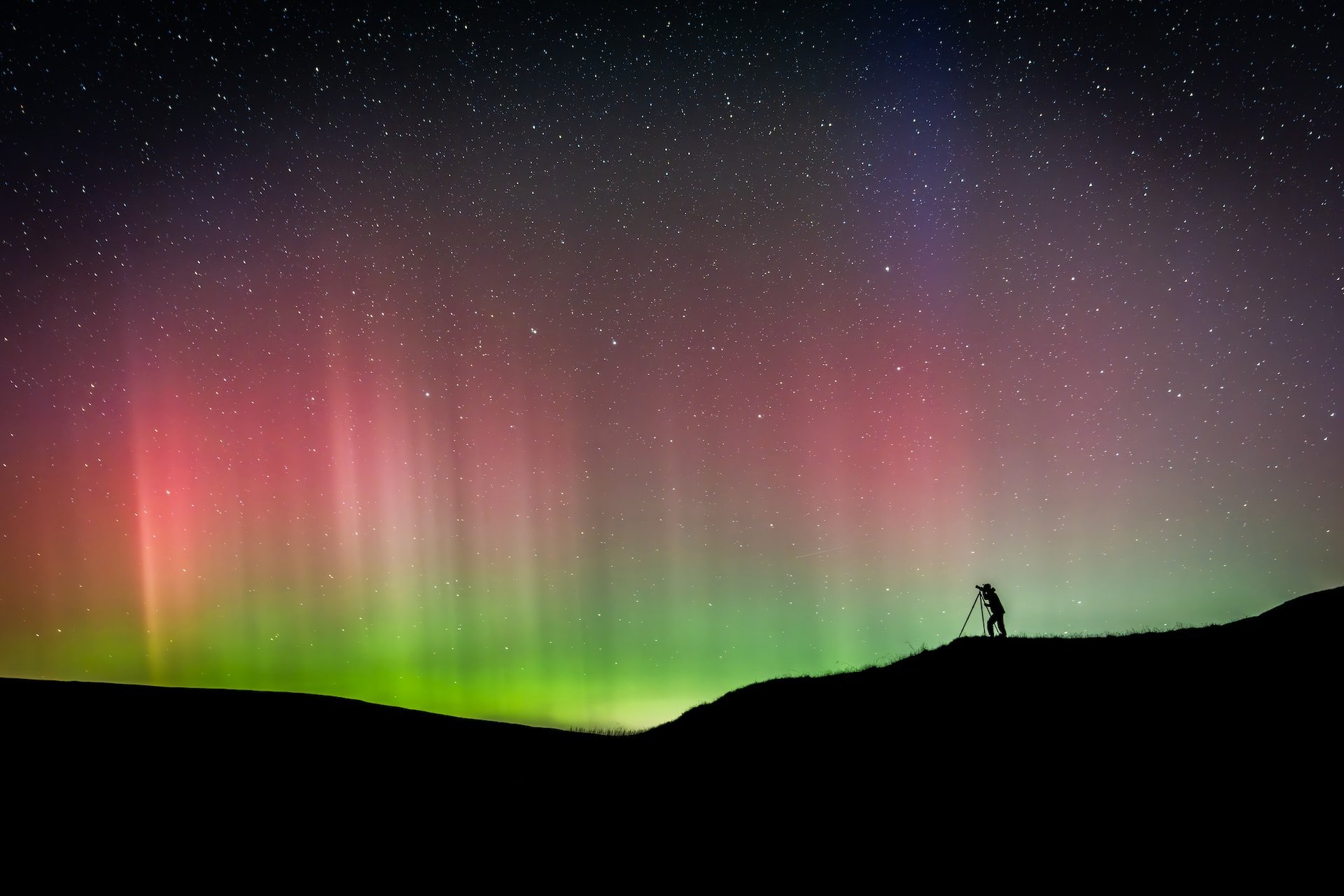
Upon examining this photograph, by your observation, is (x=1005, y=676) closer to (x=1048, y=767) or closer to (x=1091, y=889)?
(x=1048, y=767)

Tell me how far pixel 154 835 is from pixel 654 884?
23.4ft

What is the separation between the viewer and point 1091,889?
5758 mm

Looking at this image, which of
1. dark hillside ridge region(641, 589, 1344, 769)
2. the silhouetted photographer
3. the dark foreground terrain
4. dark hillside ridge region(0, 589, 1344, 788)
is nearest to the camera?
the dark foreground terrain

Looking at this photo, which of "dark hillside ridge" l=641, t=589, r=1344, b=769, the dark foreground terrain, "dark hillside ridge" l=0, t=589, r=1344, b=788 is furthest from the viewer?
"dark hillside ridge" l=0, t=589, r=1344, b=788

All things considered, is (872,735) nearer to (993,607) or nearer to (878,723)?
(878,723)

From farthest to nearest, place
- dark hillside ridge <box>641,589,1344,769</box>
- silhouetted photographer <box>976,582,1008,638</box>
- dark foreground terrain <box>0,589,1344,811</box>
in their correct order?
silhouetted photographer <box>976,582,1008,638</box>, dark hillside ridge <box>641,589,1344,769</box>, dark foreground terrain <box>0,589,1344,811</box>

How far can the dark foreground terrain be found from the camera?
762 cm

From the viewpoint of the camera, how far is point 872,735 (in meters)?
10.2

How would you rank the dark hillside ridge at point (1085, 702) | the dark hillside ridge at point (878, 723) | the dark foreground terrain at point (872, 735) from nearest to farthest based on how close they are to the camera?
1. the dark foreground terrain at point (872, 735)
2. the dark hillside ridge at point (1085, 702)
3. the dark hillside ridge at point (878, 723)

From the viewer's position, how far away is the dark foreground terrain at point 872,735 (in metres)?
7.62

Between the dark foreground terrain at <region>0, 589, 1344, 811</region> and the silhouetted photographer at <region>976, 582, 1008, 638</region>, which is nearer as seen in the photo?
the dark foreground terrain at <region>0, 589, 1344, 811</region>

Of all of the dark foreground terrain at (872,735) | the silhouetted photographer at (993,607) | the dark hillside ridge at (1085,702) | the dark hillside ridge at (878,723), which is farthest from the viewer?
the silhouetted photographer at (993,607)

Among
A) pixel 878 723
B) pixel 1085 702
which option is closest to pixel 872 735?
pixel 878 723

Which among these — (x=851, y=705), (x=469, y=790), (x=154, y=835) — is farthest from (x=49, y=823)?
(x=851, y=705)
